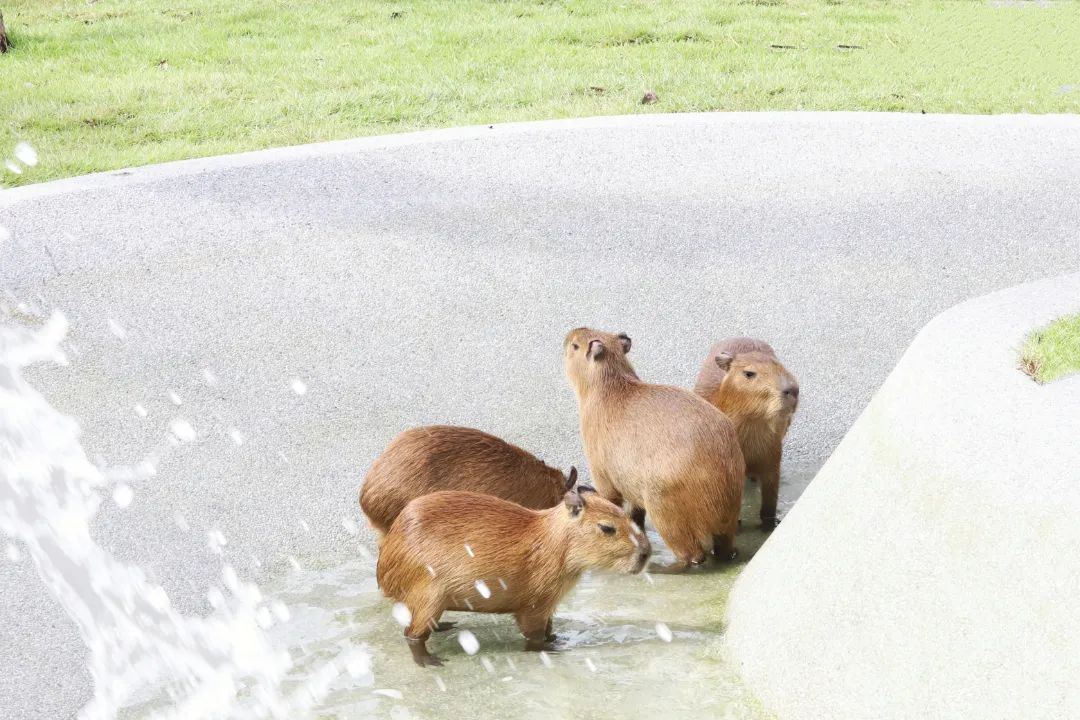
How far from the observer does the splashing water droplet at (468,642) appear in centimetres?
320

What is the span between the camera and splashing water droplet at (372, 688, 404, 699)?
3.02 m

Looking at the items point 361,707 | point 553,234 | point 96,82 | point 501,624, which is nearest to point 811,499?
point 501,624

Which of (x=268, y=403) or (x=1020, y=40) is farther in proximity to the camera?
(x=1020, y=40)

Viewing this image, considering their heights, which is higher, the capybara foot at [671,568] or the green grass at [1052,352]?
the green grass at [1052,352]

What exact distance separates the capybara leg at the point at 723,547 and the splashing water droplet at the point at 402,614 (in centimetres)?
90

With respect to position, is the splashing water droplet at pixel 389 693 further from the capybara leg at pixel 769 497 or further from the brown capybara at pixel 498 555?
the capybara leg at pixel 769 497

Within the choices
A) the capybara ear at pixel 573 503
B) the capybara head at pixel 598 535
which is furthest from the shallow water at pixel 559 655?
the capybara ear at pixel 573 503

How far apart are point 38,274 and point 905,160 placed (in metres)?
4.01

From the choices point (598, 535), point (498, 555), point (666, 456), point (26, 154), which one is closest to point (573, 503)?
point (598, 535)

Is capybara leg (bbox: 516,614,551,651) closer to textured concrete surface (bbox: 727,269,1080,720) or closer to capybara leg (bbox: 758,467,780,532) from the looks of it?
textured concrete surface (bbox: 727,269,1080,720)

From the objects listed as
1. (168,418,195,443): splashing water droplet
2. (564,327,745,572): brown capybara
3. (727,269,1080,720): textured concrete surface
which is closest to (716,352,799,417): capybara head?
(564,327,745,572): brown capybara

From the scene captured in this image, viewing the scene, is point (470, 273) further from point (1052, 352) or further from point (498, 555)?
point (1052, 352)

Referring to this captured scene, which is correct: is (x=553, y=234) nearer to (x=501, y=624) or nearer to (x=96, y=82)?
(x=501, y=624)

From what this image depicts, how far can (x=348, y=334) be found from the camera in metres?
5.06
